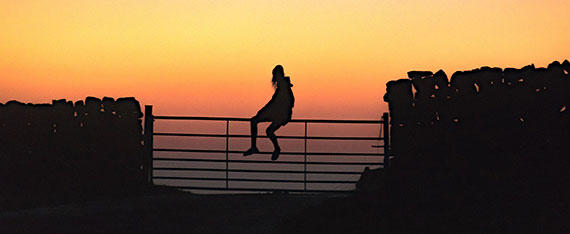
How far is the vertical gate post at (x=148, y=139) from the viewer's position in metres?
16.6

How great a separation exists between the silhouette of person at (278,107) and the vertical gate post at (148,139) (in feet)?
6.51

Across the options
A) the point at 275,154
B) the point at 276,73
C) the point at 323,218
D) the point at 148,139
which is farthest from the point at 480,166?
the point at 148,139

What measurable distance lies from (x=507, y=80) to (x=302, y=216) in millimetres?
3141

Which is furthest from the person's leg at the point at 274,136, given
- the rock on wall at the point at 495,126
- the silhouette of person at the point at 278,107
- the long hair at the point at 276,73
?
the rock on wall at the point at 495,126

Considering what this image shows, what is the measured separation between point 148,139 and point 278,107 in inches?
114

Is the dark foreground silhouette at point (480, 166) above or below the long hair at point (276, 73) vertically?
below

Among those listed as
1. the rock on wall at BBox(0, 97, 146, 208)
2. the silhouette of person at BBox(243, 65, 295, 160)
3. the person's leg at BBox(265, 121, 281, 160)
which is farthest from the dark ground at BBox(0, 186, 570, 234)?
the rock on wall at BBox(0, 97, 146, 208)

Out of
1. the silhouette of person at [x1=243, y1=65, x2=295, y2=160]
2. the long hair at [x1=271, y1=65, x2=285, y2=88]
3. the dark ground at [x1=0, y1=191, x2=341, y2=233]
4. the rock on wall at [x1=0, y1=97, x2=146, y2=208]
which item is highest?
the long hair at [x1=271, y1=65, x2=285, y2=88]

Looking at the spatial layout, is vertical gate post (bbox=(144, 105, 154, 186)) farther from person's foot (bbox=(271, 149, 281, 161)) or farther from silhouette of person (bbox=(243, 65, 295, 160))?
person's foot (bbox=(271, 149, 281, 161))

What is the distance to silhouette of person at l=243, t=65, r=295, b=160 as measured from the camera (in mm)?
14570

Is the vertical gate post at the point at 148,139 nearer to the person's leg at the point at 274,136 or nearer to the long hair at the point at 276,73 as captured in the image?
the person's leg at the point at 274,136

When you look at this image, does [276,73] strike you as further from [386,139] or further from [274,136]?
[386,139]

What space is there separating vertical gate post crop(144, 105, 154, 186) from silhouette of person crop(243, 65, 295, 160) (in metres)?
1.98

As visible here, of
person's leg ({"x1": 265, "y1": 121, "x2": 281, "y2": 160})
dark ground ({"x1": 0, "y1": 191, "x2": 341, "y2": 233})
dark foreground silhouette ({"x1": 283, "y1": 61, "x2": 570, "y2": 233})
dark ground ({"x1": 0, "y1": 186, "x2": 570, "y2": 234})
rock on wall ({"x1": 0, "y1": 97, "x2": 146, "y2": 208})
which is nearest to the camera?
dark ground ({"x1": 0, "y1": 186, "x2": 570, "y2": 234})
